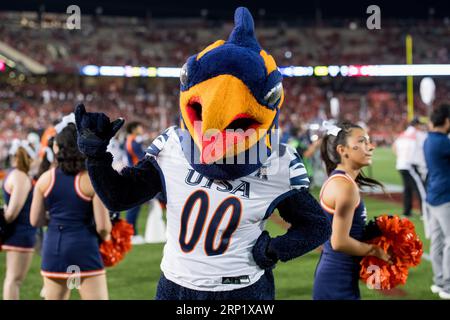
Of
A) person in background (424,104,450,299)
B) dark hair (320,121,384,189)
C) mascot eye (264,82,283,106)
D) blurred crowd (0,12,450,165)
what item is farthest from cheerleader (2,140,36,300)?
blurred crowd (0,12,450,165)

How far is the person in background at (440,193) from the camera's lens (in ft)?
15.4

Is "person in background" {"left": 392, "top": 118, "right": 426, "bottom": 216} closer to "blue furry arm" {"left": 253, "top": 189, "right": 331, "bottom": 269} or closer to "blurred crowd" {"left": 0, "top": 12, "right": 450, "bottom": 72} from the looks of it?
"blue furry arm" {"left": 253, "top": 189, "right": 331, "bottom": 269}

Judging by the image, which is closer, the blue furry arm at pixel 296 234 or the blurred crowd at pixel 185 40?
the blue furry arm at pixel 296 234

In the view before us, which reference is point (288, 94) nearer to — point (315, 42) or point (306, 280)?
point (315, 42)

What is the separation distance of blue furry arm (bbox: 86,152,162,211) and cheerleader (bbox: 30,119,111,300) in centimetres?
134

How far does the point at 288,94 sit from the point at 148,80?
355 inches

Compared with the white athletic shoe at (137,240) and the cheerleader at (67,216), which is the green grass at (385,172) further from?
the cheerleader at (67,216)

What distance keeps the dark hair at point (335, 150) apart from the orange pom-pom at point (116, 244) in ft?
4.35

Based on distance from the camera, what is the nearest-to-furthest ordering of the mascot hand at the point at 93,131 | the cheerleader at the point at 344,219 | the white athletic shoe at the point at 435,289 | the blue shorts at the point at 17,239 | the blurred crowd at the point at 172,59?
the mascot hand at the point at 93,131 → the cheerleader at the point at 344,219 → the blue shorts at the point at 17,239 → the white athletic shoe at the point at 435,289 → the blurred crowd at the point at 172,59

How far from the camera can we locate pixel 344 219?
2.68 m

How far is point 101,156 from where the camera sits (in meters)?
1.75

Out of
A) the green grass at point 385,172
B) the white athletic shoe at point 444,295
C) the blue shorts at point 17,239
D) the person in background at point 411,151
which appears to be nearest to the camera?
the blue shorts at point 17,239

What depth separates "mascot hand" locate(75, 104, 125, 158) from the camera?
67.4 inches

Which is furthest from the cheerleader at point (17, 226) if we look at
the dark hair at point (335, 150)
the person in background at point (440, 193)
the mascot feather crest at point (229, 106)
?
the person in background at point (440, 193)
